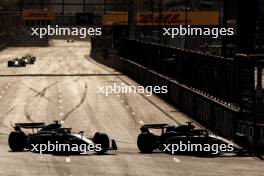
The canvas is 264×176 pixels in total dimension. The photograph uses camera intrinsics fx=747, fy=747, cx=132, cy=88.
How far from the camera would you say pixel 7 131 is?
151 feet

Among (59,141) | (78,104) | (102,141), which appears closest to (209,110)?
(102,141)

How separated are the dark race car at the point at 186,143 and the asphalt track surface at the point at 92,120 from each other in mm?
674

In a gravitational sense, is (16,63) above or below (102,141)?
below

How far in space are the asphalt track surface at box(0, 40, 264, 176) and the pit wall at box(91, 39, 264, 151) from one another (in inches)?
41.8

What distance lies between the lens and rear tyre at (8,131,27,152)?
36.2m

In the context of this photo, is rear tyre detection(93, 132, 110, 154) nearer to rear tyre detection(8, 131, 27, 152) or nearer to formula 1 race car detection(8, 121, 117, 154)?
formula 1 race car detection(8, 121, 117, 154)

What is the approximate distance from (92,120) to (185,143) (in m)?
17.4

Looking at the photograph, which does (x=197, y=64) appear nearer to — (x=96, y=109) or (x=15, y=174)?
(x=96, y=109)

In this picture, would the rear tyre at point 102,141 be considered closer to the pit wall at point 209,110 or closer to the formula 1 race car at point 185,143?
the formula 1 race car at point 185,143

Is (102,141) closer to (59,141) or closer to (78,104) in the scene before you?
(59,141)

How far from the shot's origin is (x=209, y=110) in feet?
156

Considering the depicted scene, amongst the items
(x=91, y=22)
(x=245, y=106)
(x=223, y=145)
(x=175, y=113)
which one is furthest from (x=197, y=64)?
(x=91, y=22)

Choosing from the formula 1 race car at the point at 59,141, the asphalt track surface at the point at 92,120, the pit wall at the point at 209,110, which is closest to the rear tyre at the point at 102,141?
the formula 1 race car at the point at 59,141

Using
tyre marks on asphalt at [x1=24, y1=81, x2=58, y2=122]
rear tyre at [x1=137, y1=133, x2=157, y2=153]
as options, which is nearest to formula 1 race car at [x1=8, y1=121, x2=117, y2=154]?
rear tyre at [x1=137, y1=133, x2=157, y2=153]
